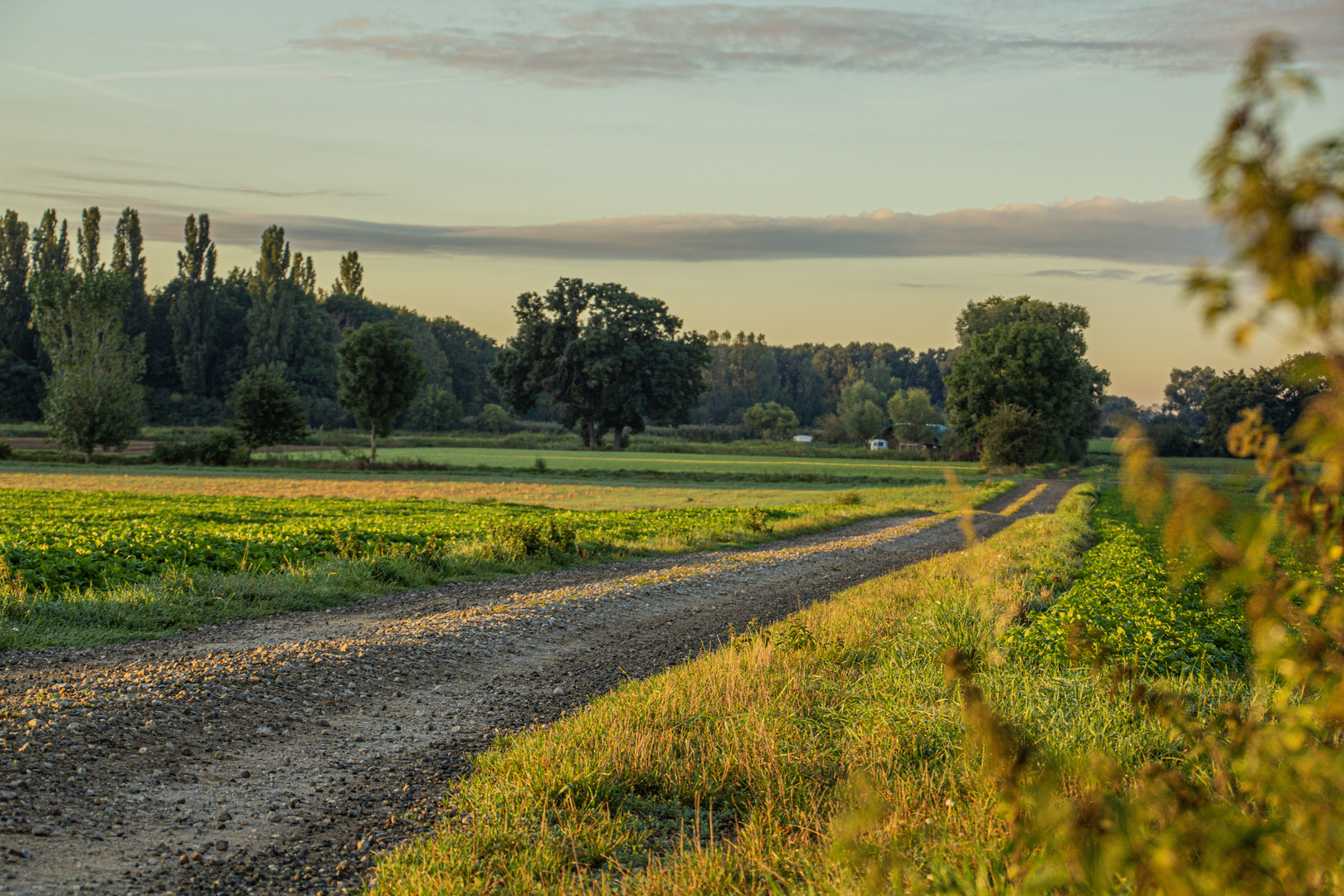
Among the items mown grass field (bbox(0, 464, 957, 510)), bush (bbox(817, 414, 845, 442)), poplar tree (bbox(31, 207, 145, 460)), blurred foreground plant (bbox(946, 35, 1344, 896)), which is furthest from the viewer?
bush (bbox(817, 414, 845, 442))

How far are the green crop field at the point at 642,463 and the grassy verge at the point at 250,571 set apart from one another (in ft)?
133

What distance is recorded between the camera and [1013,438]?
7181cm

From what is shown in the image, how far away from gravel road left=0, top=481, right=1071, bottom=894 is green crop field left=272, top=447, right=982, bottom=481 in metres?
50.1

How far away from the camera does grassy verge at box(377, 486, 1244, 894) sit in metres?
4.17

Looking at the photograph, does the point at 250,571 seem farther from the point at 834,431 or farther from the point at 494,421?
the point at 834,431

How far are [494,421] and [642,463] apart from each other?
5327 centimetres

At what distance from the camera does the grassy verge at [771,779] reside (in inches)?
164

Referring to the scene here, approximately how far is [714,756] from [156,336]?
122950 mm

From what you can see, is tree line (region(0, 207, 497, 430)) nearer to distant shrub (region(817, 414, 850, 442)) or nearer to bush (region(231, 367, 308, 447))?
bush (region(231, 367, 308, 447))

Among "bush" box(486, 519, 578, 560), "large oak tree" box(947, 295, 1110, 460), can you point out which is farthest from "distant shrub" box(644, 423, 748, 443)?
"bush" box(486, 519, 578, 560)

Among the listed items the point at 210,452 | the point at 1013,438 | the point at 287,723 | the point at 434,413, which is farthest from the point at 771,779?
the point at 434,413

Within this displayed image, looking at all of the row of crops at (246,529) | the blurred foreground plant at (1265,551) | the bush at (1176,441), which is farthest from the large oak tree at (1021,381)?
the blurred foreground plant at (1265,551)

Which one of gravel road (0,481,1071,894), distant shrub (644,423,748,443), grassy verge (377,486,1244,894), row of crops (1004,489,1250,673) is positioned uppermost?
row of crops (1004,489,1250,673)

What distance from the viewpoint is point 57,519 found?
2292cm
